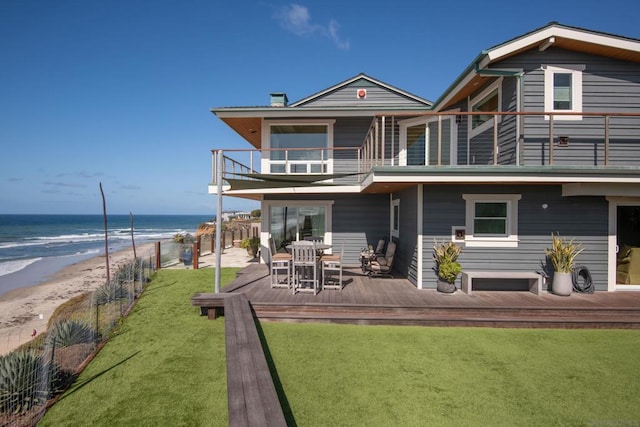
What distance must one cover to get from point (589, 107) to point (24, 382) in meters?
11.4

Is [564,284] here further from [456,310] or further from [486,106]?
[486,106]

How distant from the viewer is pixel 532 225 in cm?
713

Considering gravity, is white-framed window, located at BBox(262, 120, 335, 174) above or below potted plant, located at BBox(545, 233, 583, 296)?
above

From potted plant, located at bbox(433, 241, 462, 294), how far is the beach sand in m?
7.81

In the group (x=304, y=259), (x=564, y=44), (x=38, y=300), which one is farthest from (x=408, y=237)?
(x=38, y=300)

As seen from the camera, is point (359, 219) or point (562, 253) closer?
point (562, 253)

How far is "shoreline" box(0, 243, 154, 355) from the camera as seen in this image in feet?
25.7

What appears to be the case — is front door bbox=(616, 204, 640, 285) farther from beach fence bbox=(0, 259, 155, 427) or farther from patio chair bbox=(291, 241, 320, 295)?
beach fence bbox=(0, 259, 155, 427)

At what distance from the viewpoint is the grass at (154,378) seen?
3441 millimetres

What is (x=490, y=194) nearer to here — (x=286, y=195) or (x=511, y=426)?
(x=511, y=426)

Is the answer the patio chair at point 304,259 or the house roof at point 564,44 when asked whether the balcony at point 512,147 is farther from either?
the patio chair at point 304,259

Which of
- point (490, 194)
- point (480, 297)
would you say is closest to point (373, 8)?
point (490, 194)

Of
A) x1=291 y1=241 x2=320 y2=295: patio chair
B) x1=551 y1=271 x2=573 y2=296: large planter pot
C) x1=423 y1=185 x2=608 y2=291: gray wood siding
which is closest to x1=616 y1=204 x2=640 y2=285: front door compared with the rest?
x1=423 y1=185 x2=608 y2=291: gray wood siding

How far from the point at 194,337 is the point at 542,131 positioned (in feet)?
27.8
